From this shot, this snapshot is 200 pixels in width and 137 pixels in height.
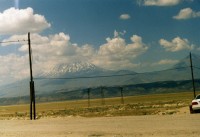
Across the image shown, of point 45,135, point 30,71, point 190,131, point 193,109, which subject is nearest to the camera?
point 190,131

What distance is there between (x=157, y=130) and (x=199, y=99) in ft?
35.8

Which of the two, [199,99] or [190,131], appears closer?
[190,131]

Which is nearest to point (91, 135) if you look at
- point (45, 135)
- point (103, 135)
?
point (103, 135)

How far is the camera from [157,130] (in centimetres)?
1875

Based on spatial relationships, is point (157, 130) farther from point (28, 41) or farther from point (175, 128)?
point (28, 41)

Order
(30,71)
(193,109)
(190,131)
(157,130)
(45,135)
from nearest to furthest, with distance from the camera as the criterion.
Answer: (190,131), (157,130), (45,135), (193,109), (30,71)

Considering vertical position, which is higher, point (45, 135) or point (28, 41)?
point (28, 41)

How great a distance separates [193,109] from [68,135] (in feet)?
39.6

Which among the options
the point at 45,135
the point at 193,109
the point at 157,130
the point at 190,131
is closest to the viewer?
the point at 190,131

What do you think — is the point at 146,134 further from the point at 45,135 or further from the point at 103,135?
the point at 45,135

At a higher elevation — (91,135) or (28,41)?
(28,41)

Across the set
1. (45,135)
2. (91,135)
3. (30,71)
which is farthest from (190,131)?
(30,71)

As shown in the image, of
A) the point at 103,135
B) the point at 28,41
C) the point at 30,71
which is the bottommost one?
the point at 103,135

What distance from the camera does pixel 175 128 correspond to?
19078 mm
